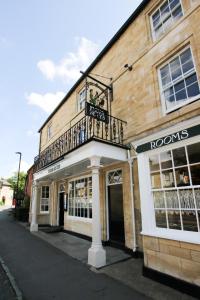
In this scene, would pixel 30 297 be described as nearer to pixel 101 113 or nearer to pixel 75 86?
pixel 101 113

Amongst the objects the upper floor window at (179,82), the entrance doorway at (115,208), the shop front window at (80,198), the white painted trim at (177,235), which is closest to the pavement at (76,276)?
the entrance doorway at (115,208)

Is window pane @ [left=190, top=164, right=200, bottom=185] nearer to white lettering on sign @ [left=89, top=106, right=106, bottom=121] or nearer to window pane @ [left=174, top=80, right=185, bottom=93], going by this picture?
window pane @ [left=174, top=80, right=185, bottom=93]

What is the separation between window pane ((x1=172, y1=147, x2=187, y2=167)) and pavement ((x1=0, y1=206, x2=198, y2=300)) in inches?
109

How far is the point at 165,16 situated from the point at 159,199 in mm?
6209

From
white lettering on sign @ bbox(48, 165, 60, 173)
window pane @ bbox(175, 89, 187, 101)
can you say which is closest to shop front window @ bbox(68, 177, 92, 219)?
white lettering on sign @ bbox(48, 165, 60, 173)

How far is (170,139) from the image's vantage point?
4.69 m

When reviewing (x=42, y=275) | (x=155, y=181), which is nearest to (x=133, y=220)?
(x=155, y=181)

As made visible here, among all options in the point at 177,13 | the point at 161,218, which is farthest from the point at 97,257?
the point at 177,13

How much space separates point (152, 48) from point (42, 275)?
308 inches

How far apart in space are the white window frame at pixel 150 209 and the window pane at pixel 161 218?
0.29ft

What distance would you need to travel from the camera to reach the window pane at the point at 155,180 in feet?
16.9

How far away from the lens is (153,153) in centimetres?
523

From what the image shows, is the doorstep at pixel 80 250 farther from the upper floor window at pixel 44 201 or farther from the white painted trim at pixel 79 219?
the upper floor window at pixel 44 201

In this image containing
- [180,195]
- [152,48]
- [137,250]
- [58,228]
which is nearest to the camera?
[180,195]
